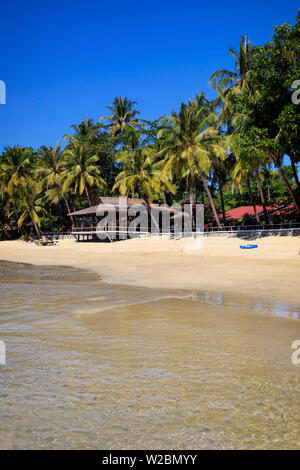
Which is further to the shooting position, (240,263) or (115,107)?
(115,107)

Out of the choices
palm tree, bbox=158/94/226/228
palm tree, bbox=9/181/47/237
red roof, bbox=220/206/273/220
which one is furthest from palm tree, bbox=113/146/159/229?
palm tree, bbox=9/181/47/237

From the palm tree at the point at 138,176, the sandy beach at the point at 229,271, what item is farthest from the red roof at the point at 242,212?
the sandy beach at the point at 229,271

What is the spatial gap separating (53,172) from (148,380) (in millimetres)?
38568

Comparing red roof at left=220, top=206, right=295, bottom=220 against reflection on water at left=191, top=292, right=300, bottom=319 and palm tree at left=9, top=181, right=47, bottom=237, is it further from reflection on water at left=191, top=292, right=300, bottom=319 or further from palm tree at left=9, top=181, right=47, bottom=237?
palm tree at left=9, top=181, right=47, bottom=237

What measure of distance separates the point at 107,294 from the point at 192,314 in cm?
287

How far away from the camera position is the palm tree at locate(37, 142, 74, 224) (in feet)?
125

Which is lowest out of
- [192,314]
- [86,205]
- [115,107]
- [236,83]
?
[192,314]

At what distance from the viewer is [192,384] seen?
3.03 meters

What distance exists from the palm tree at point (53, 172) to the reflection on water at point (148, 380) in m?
34.1

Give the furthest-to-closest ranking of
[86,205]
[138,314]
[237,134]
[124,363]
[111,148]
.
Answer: [86,205] < [111,148] < [237,134] < [138,314] < [124,363]

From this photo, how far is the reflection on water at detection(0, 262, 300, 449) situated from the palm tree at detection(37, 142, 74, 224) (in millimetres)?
34147

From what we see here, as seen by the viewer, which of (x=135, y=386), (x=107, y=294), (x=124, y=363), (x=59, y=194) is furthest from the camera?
(x=59, y=194)
